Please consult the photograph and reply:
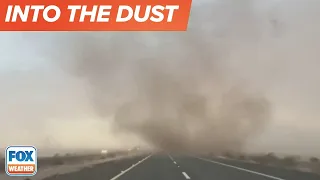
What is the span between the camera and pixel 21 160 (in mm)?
8945

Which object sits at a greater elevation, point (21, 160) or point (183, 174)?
point (21, 160)

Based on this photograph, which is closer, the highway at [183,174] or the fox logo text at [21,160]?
the fox logo text at [21,160]

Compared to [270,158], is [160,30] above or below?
above

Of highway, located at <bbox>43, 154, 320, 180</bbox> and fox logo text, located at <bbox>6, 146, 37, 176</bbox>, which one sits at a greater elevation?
fox logo text, located at <bbox>6, 146, 37, 176</bbox>

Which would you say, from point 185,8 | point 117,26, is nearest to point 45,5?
point 117,26

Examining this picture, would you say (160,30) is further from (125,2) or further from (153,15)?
(125,2)

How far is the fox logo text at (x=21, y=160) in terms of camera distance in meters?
8.59

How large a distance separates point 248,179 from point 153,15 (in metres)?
9.60

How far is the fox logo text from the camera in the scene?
8.59 m

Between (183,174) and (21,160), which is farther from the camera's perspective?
(183,174)

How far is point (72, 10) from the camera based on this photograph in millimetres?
9625

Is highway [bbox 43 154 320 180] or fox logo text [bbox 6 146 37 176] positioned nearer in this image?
fox logo text [bbox 6 146 37 176]

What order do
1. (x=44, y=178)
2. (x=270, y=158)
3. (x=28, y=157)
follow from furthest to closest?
(x=270, y=158) < (x=44, y=178) < (x=28, y=157)

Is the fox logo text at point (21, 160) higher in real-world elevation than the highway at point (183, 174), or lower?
higher
